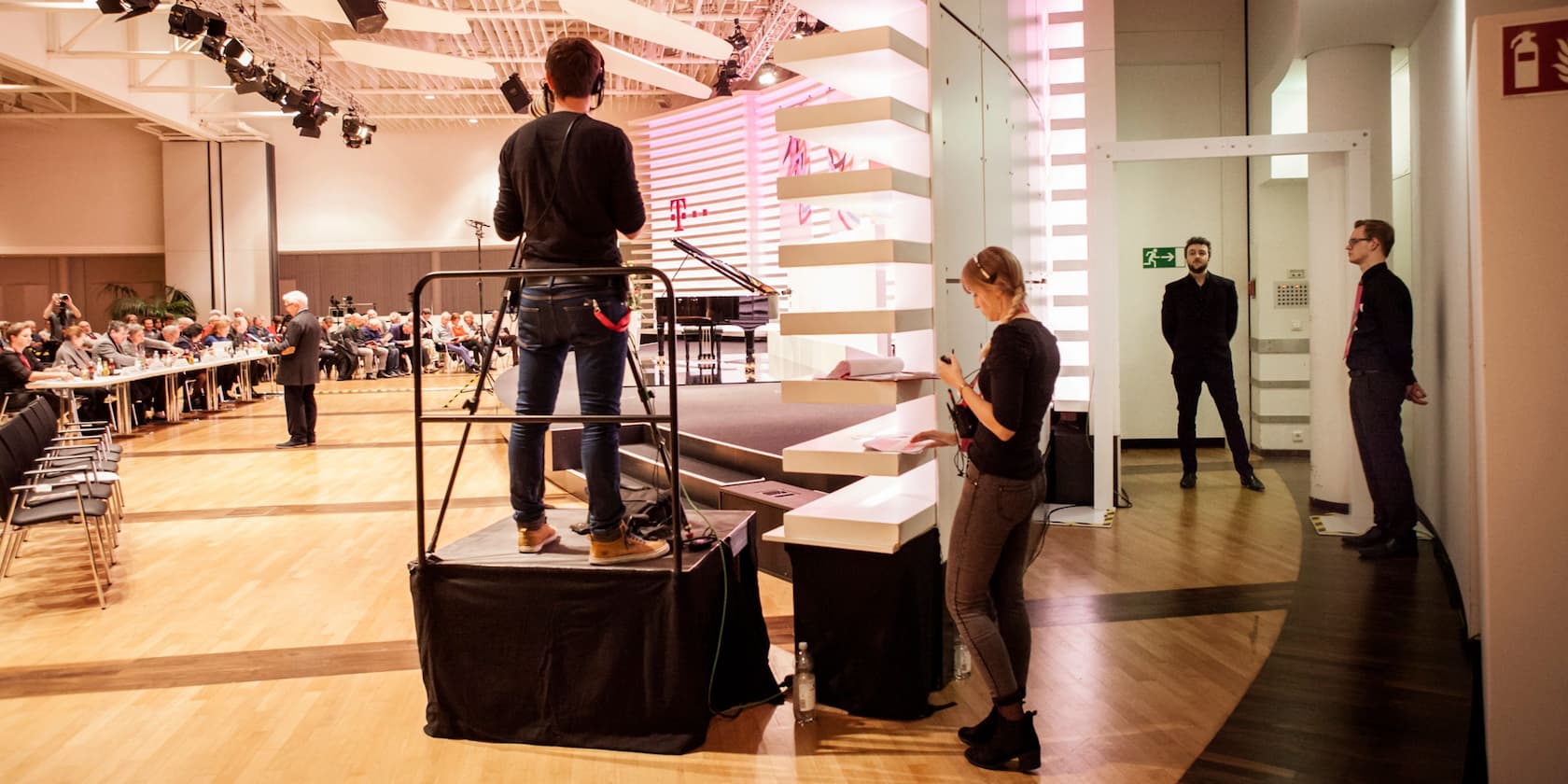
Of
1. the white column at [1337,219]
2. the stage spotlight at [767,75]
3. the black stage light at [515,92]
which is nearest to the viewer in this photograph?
the white column at [1337,219]

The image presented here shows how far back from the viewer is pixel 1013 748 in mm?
2867

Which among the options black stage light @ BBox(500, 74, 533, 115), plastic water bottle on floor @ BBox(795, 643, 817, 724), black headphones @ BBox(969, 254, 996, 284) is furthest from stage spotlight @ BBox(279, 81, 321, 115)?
black headphones @ BBox(969, 254, 996, 284)

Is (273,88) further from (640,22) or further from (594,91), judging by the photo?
(594,91)

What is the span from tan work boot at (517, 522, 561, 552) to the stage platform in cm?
10

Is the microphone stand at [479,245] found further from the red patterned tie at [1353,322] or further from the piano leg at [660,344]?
the red patterned tie at [1353,322]

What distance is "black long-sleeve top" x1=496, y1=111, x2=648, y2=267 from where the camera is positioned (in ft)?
9.94

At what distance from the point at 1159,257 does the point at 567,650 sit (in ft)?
23.2

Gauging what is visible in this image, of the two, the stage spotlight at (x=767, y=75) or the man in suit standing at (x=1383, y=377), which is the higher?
the stage spotlight at (x=767, y=75)

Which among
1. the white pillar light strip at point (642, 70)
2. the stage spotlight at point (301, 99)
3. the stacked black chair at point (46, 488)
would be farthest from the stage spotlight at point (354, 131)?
the stacked black chair at point (46, 488)

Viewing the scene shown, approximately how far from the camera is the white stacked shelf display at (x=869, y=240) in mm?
3090

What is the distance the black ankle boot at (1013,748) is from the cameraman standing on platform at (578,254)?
1109 millimetres

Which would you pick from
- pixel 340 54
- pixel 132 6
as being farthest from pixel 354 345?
pixel 132 6

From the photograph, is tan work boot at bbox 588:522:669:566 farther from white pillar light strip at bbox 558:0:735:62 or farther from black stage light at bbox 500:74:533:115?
black stage light at bbox 500:74:533:115

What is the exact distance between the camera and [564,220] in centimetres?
308
